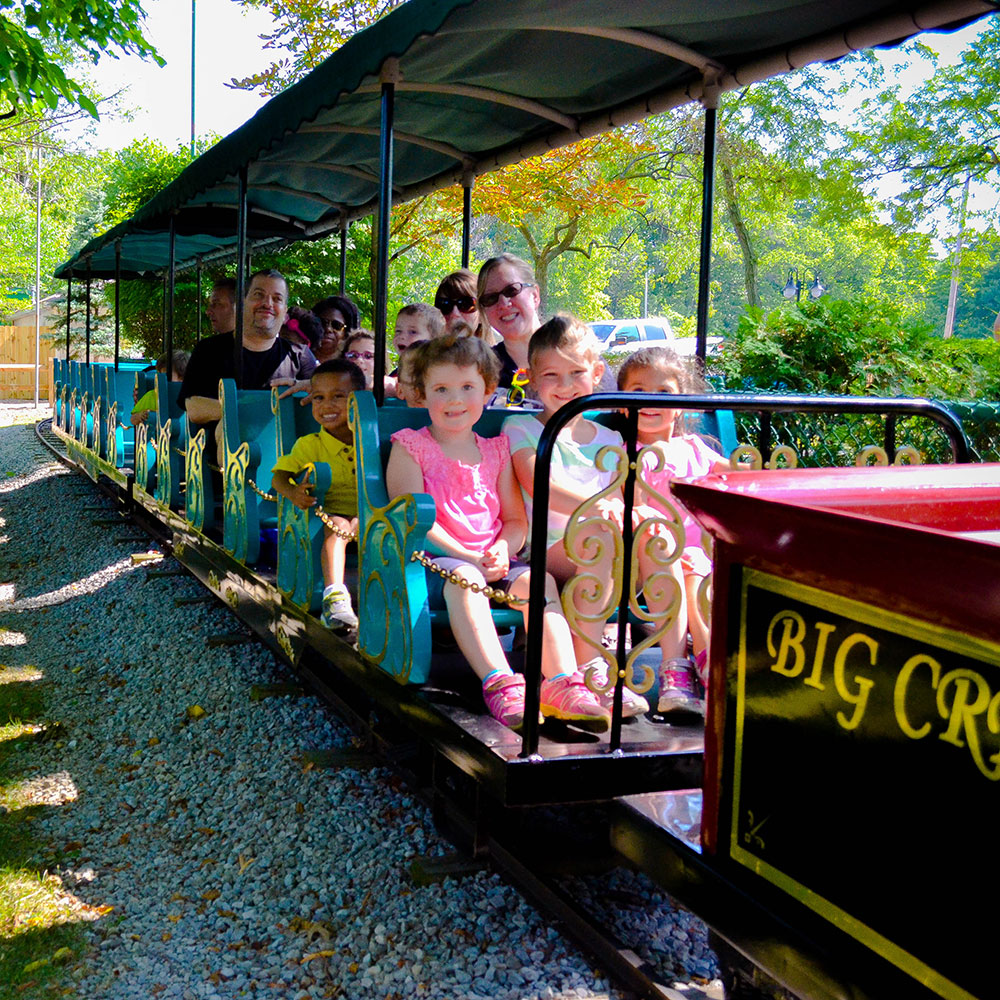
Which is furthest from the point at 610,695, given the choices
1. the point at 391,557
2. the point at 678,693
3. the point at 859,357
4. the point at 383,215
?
the point at 859,357

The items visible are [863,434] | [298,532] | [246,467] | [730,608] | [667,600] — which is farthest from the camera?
[863,434]

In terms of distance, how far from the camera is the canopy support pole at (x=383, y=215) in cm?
347

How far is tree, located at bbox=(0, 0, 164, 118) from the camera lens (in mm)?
6789

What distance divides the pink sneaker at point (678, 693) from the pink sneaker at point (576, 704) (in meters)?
0.24

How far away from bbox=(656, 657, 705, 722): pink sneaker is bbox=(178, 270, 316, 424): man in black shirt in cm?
365

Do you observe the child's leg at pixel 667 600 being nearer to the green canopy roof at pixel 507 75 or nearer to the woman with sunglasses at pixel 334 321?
the green canopy roof at pixel 507 75

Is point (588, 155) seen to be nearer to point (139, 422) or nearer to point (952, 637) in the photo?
point (139, 422)

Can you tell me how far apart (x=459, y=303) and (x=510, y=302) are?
19.6 inches

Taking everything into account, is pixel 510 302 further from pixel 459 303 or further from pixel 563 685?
pixel 563 685

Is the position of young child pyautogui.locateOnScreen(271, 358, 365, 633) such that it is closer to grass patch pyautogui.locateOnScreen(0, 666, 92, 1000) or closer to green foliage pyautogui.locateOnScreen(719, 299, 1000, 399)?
grass patch pyautogui.locateOnScreen(0, 666, 92, 1000)

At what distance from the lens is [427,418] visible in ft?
11.5

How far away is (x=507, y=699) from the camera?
8.89ft

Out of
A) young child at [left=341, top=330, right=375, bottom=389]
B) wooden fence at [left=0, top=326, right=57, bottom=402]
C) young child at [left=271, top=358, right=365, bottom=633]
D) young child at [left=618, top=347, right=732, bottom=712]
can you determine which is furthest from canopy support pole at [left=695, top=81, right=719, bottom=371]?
wooden fence at [left=0, top=326, right=57, bottom=402]

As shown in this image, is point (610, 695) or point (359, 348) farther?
point (359, 348)
